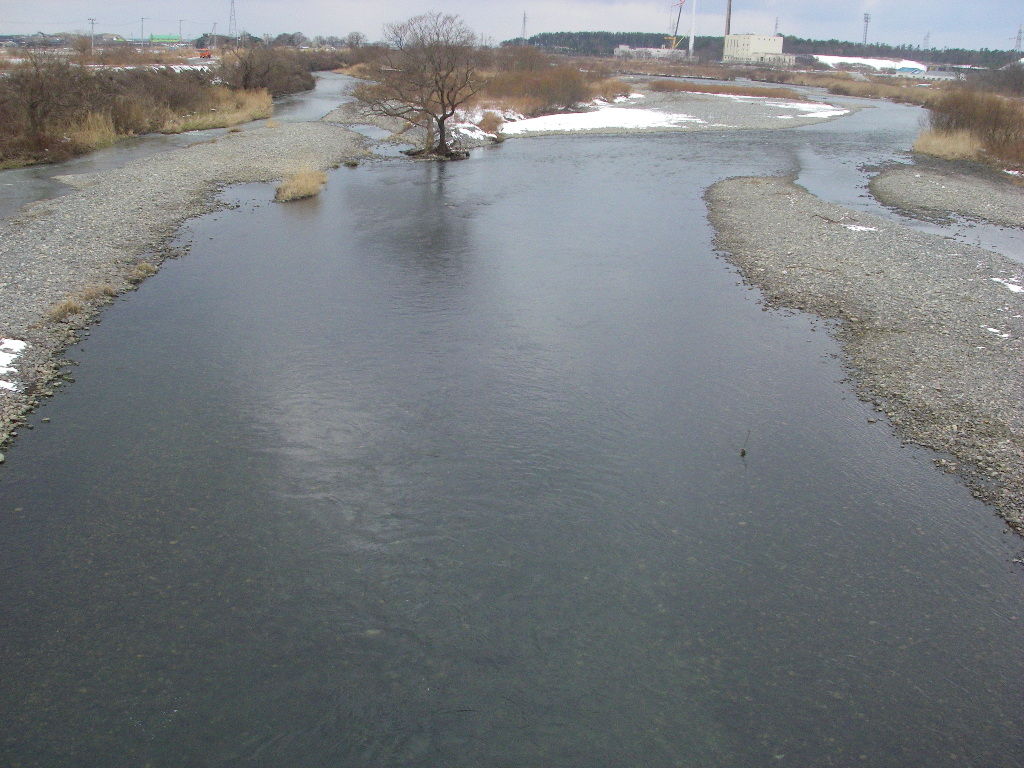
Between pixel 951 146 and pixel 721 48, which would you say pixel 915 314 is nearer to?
pixel 951 146

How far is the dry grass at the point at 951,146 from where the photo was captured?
34.0 metres

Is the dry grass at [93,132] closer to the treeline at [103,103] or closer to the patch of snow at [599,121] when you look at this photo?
the treeline at [103,103]

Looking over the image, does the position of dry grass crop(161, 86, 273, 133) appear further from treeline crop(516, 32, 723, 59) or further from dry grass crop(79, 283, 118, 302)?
treeline crop(516, 32, 723, 59)

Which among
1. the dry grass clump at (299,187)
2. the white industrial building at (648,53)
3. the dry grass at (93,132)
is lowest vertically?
the dry grass clump at (299,187)

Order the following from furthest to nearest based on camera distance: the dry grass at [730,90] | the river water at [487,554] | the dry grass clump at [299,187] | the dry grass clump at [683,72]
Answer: the dry grass clump at [683,72] < the dry grass at [730,90] < the dry grass clump at [299,187] < the river water at [487,554]

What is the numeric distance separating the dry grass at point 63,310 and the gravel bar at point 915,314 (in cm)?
1359

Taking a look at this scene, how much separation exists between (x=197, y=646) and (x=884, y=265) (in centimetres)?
1627

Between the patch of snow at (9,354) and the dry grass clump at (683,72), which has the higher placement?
the dry grass clump at (683,72)

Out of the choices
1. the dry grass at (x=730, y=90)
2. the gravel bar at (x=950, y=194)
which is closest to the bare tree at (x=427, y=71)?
the gravel bar at (x=950, y=194)

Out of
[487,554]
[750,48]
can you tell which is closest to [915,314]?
[487,554]

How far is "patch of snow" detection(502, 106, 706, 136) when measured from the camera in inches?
1828

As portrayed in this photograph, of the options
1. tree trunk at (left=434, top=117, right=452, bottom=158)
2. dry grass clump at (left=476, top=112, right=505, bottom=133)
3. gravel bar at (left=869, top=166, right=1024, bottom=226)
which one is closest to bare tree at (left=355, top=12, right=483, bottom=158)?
tree trunk at (left=434, top=117, right=452, bottom=158)

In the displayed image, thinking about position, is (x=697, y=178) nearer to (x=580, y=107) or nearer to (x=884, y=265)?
(x=884, y=265)

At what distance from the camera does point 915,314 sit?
46.3ft
